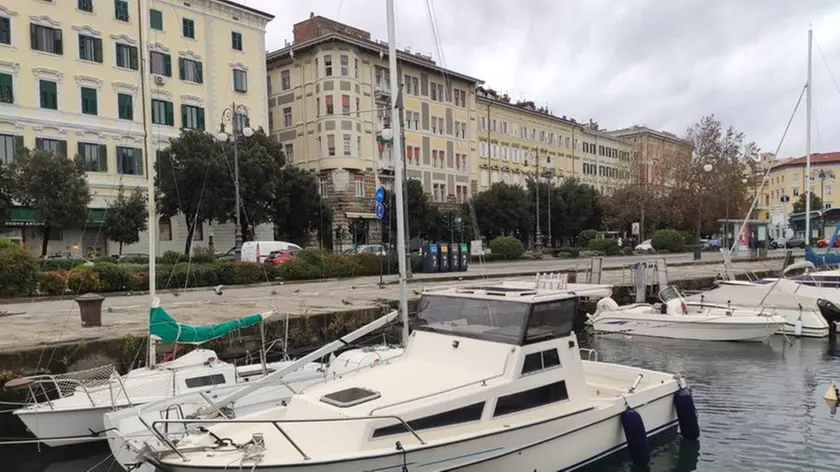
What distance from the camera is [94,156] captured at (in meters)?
44.2

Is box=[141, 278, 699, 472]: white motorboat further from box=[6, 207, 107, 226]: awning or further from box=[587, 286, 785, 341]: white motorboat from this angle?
box=[6, 207, 107, 226]: awning

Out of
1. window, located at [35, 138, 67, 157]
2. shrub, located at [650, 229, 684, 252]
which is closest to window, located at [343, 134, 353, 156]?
window, located at [35, 138, 67, 157]

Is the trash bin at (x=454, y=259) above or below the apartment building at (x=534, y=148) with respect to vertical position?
below

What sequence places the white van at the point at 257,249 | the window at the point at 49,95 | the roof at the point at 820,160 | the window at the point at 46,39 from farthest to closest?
the roof at the point at 820,160, the window at the point at 49,95, the window at the point at 46,39, the white van at the point at 257,249

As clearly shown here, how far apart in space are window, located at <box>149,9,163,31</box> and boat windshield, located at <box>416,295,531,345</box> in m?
44.9

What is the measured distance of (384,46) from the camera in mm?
59844

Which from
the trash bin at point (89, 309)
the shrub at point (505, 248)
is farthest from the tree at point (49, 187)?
the shrub at point (505, 248)

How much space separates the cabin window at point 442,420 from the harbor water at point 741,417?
91.9 inches

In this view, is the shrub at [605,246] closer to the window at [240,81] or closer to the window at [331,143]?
the window at [331,143]

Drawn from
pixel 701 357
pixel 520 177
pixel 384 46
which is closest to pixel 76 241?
pixel 384 46

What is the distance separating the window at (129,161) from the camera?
4559 cm

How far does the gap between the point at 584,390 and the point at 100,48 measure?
1828 inches

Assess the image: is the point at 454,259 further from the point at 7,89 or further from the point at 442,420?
the point at 7,89

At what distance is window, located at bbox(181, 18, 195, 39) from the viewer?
48.7 m
